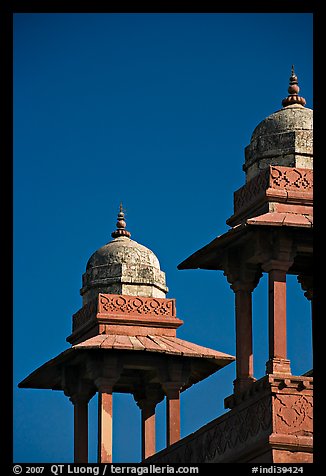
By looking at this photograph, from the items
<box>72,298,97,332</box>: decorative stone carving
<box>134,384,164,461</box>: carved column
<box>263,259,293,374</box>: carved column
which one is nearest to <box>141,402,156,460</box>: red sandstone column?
<box>134,384,164,461</box>: carved column

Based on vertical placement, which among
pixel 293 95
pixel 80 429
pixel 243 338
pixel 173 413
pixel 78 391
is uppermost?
pixel 293 95

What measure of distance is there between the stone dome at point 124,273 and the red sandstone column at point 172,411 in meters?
1.62

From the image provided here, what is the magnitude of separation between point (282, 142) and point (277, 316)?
246cm

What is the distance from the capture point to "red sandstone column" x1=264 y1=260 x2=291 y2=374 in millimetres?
22078

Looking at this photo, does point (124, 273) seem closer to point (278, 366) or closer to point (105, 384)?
point (105, 384)

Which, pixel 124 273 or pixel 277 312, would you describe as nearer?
pixel 277 312

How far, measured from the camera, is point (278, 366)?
72.3 ft

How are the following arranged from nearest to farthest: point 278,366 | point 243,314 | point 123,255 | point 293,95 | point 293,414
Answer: point 293,414 → point 278,366 → point 243,314 → point 293,95 → point 123,255

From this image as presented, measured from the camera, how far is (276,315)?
22578 millimetres

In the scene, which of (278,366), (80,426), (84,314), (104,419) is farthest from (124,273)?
(278,366)
